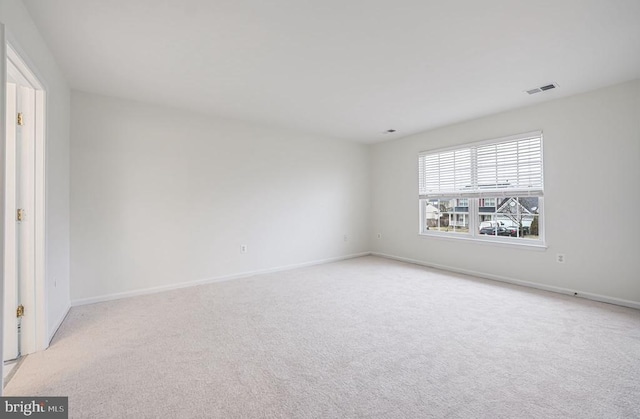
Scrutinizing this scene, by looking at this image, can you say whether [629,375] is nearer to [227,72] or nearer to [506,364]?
[506,364]

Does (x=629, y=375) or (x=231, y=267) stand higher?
(x=231, y=267)

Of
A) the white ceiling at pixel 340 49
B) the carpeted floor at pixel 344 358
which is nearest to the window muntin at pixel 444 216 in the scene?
the carpeted floor at pixel 344 358

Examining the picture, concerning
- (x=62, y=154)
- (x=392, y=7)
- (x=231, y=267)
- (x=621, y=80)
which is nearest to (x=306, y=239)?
(x=231, y=267)

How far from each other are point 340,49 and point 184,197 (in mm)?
2879

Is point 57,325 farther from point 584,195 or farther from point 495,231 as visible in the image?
point 584,195

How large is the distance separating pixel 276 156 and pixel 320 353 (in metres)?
3.48

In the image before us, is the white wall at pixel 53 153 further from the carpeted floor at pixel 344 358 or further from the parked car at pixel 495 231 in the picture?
the parked car at pixel 495 231

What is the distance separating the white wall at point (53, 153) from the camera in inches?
74.5

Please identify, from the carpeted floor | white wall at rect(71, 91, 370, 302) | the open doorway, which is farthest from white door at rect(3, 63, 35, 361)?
white wall at rect(71, 91, 370, 302)

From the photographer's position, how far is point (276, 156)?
4910mm

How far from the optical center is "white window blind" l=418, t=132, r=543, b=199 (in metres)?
3.95

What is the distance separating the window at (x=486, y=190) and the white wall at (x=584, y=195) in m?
0.16

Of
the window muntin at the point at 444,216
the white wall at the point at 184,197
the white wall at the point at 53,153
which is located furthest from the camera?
the window muntin at the point at 444,216

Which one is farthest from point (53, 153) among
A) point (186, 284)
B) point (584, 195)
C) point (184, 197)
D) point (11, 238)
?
point (584, 195)
